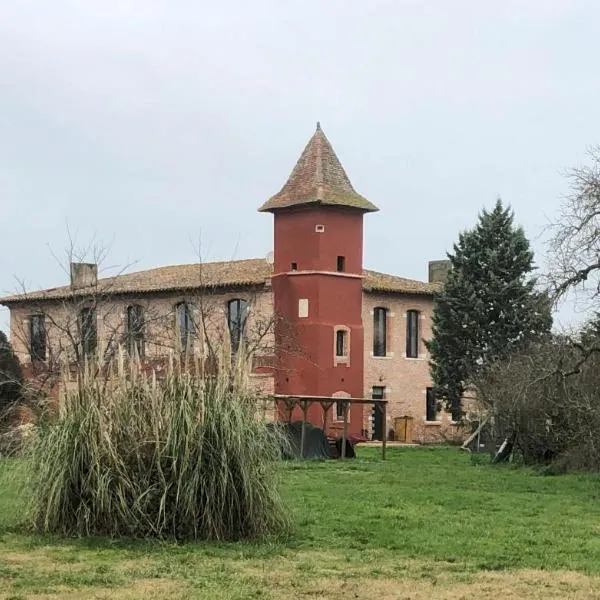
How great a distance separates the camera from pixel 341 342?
156 ft

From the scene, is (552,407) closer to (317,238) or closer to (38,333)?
(317,238)

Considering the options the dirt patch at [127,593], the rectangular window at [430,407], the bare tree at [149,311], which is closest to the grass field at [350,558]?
the dirt patch at [127,593]

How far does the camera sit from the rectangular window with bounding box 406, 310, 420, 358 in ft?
172

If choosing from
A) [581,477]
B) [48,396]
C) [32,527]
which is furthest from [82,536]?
[581,477]

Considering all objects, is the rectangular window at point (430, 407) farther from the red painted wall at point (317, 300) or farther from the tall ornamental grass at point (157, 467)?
the tall ornamental grass at point (157, 467)

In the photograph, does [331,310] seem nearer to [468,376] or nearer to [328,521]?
[468,376]

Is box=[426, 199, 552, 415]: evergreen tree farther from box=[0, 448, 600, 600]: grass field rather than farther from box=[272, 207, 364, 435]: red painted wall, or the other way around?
box=[0, 448, 600, 600]: grass field

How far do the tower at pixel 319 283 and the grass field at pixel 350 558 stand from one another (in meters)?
29.6

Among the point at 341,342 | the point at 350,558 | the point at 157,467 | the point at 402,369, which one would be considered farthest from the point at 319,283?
the point at 350,558

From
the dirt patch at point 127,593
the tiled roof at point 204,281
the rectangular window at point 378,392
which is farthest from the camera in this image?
the rectangular window at point 378,392

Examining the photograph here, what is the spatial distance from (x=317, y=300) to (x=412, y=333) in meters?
7.67

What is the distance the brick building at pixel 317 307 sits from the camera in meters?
46.3

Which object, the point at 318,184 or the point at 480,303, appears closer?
the point at 480,303

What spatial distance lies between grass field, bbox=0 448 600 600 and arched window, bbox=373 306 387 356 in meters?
34.1
